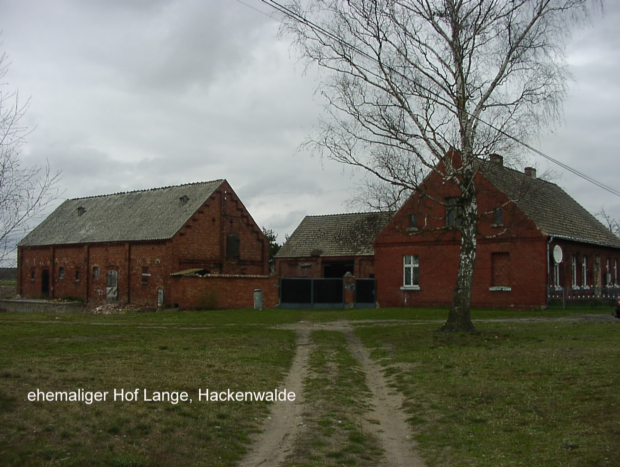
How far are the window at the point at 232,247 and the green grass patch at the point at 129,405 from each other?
26424 millimetres

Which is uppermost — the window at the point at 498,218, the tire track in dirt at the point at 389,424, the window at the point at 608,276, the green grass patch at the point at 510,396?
the window at the point at 498,218

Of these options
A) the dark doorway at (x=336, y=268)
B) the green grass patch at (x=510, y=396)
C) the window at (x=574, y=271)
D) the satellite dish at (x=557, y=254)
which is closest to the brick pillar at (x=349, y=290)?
the dark doorway at (x=336, y=268)

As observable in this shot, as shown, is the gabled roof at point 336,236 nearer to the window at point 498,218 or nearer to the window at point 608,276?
the window at point 498,218

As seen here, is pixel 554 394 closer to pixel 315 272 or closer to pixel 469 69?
pixel 469 69

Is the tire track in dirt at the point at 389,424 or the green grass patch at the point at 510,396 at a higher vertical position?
the green grass patch at the point at 510,396

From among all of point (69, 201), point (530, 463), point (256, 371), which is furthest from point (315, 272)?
point (530, 463)

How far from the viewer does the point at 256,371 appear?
13.4 m

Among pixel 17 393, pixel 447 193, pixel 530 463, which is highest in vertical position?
pixel 447 193

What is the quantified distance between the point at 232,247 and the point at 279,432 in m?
35.4

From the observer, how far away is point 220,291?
37.2 m

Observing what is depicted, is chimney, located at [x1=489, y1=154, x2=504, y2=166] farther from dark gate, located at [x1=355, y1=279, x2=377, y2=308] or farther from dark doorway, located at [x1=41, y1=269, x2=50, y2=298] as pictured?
dark doorway, located at [x1=41, y1=269, x2=50, y2=298]

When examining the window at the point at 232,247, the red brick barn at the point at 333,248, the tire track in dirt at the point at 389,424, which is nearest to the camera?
the tire track in dirt at the point at 389,424

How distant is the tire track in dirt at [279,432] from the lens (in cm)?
822

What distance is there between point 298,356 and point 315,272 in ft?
97.7
